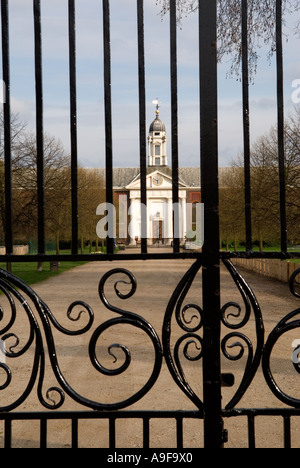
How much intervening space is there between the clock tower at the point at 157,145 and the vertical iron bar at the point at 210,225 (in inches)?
2671

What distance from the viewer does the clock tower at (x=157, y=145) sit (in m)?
71.6

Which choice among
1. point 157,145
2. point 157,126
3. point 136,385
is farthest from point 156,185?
point 136,385

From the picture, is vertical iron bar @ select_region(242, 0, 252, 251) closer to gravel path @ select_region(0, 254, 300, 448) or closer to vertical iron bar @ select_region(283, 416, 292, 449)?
vertical iron bar @ select_region(283, 416, 292, 449)

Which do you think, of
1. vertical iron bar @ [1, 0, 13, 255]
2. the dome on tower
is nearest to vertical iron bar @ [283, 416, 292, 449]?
vertical iron bar @ [1, 0, 13, 255]

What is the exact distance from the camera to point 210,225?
82.0 inches

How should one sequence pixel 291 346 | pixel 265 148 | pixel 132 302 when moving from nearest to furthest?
pixel 291 346, pixel 132 302, pixel 265 148

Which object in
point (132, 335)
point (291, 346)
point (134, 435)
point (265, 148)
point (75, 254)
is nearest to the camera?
point (75, 254)

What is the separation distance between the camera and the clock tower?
235ft

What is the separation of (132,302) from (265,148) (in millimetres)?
8839

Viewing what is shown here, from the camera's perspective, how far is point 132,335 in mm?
9086
